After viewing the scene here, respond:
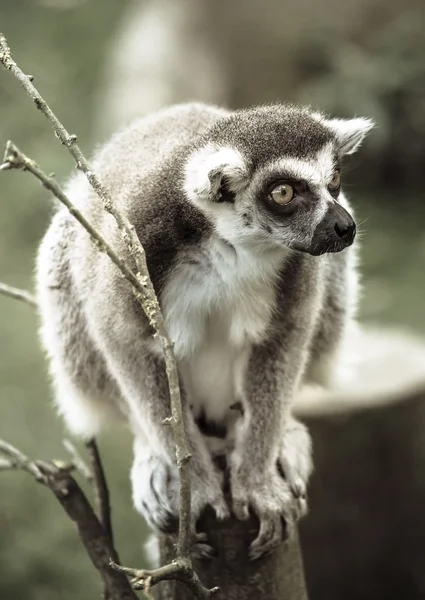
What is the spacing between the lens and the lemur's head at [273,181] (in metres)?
2.62

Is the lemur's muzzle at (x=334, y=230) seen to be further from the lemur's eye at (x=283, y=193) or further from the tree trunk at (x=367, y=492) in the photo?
the tree trunk at (x=367, y=492)

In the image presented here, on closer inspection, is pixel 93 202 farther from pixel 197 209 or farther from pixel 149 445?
pixel 149 445

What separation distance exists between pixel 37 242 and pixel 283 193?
4.25 metres

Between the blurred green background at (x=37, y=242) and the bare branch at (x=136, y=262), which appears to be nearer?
the bare branch at (x=136, y=262)

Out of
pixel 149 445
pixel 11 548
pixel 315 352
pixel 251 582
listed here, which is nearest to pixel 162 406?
pixel 149 445

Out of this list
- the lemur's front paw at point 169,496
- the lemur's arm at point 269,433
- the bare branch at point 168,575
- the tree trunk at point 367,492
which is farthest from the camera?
the tree trunk at point 367,492

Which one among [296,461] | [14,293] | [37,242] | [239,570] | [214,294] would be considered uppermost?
[37,242]

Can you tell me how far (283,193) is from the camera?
2.67 meters

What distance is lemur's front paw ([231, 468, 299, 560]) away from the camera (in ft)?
9.87

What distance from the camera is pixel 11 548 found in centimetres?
503

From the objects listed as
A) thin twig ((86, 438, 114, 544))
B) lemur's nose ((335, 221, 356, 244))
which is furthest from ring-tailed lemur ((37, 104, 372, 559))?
thin twig ((86, 438, 114, 544))

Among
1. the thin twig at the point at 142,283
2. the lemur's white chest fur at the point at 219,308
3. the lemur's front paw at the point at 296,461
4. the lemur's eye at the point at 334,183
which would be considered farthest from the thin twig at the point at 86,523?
the lemur's eye at the point at 334,183

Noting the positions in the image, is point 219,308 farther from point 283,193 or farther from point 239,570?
point 239,570

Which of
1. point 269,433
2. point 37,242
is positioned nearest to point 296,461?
point 269,433
